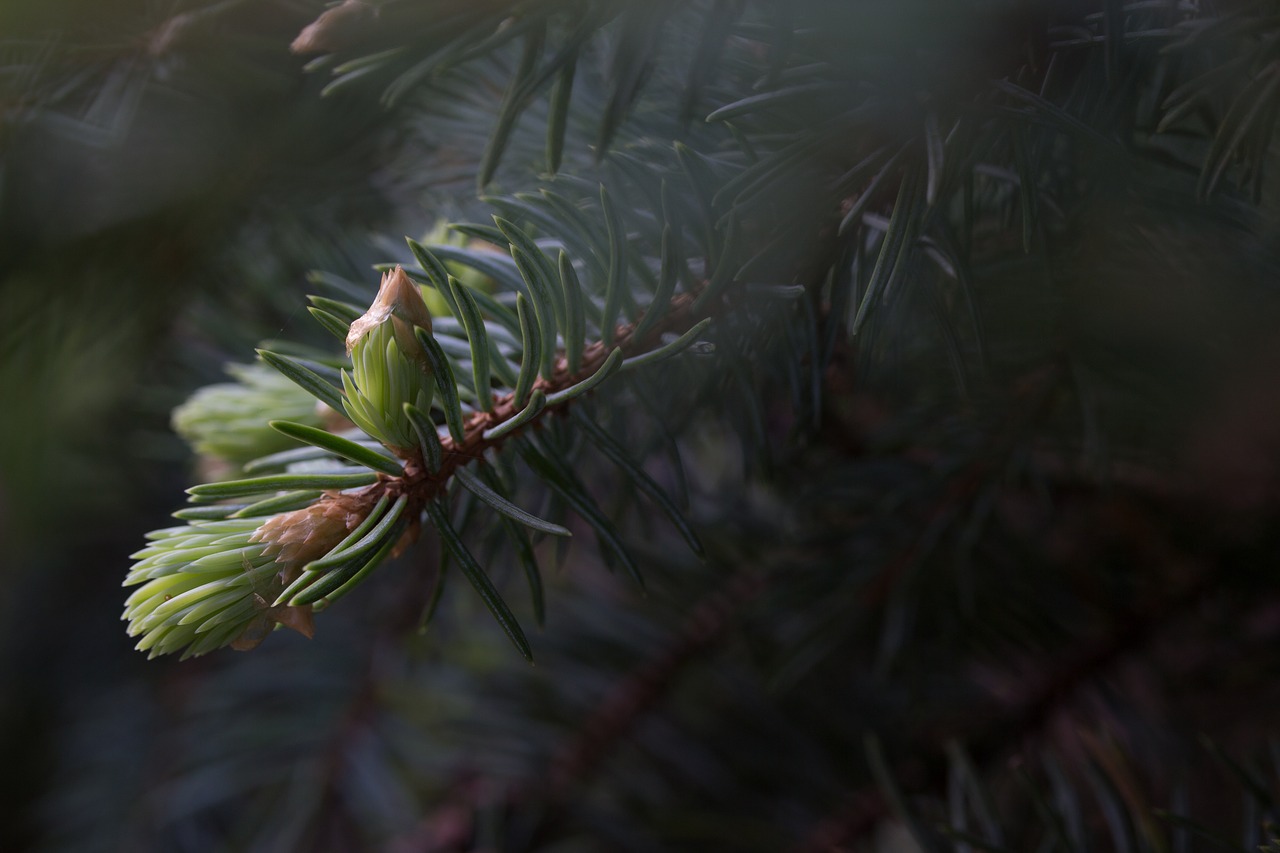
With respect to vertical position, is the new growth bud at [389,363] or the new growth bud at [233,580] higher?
the new growth bud at [389,363]

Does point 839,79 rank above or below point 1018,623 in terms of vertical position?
above

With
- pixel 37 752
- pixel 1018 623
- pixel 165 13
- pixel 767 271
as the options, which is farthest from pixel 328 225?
pixel 37 752

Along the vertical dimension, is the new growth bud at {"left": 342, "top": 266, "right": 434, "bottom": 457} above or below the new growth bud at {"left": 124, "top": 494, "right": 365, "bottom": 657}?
above

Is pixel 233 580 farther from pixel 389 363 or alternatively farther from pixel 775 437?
pixel 775 437

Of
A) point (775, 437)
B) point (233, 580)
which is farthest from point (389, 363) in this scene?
point (775, 437)

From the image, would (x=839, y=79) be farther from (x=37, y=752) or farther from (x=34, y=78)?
(x=37, y=752)
